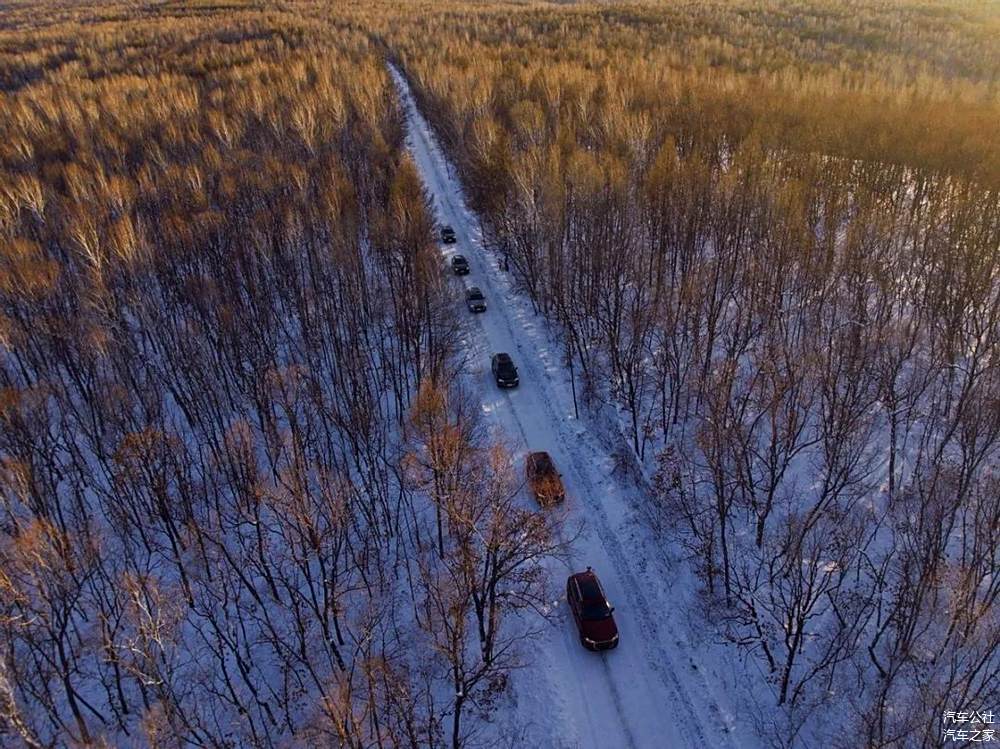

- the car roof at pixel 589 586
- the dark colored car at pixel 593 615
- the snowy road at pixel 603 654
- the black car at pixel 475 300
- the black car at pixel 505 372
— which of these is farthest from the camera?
the black car at pixel 475 300

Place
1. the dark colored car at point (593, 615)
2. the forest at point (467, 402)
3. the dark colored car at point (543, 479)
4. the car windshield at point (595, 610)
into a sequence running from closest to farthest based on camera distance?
the forest at point (467, 402), the dark colored car at point (593, 615), the car windshield at point (595, 610), the dark colored car at point (543, 479)

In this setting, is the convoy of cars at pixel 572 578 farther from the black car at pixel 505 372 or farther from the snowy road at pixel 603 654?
the snowy road at pixel 603 654

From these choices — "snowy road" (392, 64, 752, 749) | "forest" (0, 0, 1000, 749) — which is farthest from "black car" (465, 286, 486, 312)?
"snowy road" (392, 64, 752, 749)

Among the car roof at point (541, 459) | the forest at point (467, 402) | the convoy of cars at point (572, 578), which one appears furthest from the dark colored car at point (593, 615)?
the car roof at point (541, 459)

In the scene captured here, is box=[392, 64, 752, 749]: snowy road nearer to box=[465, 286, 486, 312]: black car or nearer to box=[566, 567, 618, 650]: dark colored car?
box=[566, 567, 618, 650]: dark colored car

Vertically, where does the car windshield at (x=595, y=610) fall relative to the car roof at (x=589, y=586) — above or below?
below

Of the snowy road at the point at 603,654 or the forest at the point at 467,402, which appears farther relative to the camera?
the snowy road at the point at 603,654

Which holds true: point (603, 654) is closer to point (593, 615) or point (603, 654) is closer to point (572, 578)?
point (593, 615)

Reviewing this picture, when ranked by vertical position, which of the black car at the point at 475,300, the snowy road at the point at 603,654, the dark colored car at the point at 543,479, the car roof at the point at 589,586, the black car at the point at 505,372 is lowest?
the snowy road at the point at 603,654
